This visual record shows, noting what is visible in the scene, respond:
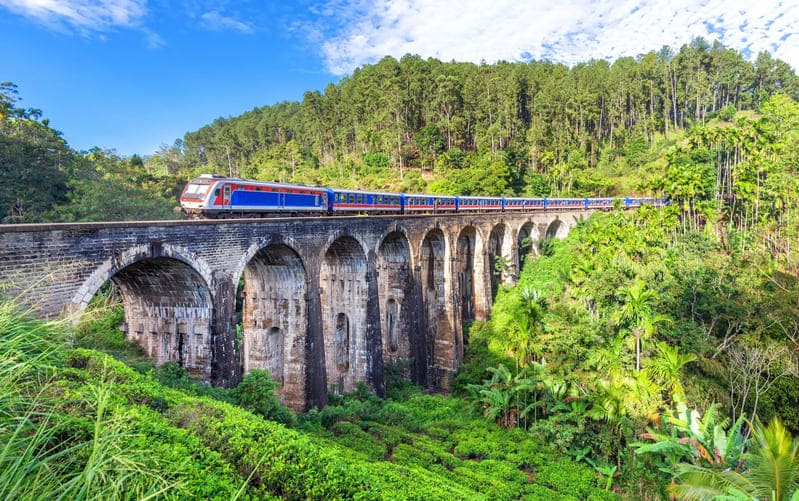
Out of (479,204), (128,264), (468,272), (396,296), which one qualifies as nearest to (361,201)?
(396,296)

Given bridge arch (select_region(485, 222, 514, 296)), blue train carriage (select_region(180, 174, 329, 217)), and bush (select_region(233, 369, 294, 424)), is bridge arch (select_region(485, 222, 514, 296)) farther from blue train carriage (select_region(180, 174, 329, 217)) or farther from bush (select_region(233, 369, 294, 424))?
bush (select_region(233, 369, 294, 424))

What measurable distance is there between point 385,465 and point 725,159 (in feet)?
183

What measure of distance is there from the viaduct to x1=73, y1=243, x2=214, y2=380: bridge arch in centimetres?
4

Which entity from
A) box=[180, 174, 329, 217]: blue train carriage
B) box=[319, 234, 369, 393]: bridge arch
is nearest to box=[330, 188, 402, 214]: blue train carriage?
box=[180, 174, 329, 217]: blue train carriage

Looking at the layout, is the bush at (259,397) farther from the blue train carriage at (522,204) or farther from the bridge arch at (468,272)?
the blue train carriage at (522,204)

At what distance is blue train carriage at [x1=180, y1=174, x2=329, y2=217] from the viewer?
1390cm

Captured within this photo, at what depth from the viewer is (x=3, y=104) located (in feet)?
92.0

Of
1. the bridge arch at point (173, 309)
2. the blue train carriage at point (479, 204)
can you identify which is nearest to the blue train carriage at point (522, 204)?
the blue train carriage at point (479, 204)

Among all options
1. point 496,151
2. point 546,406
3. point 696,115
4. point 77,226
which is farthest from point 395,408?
point 696,115

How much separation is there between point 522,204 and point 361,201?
21292 mm

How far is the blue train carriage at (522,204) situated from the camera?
36.4 m

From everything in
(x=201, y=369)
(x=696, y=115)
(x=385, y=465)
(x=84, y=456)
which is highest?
(x=696, y=115)

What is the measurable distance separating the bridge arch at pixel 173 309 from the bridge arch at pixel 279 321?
3.54m

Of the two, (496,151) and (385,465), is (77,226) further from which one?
(496,151)
